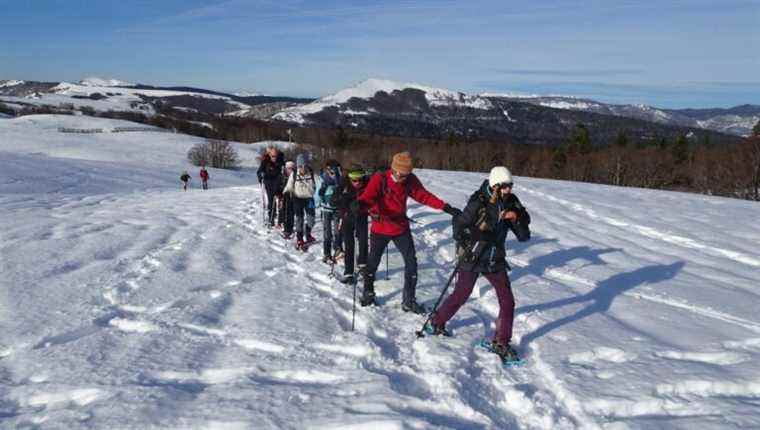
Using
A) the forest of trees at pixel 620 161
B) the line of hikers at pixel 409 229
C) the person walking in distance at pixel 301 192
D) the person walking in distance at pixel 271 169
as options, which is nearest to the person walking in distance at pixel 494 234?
the line of hikers at pixel 409 229

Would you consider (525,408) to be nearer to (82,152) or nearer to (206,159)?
(206,159)

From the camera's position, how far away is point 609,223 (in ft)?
50.4

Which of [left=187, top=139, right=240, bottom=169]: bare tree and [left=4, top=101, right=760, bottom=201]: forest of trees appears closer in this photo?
[left=4, top=101, right=760, bottom=201]: forest of trees

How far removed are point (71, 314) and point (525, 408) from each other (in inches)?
212

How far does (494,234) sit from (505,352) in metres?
1.28

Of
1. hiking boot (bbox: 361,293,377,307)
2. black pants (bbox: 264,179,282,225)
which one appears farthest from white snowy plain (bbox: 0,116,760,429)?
black pants (bbox: 264,179,282,225)

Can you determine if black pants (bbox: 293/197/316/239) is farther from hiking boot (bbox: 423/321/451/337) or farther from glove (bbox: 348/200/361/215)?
hiking boot (bbox: 423/321/451/337)

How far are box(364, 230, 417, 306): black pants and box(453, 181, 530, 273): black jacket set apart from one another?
3.91 ft

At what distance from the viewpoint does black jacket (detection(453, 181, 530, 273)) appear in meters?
5.16

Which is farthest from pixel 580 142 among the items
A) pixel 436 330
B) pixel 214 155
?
pixel 436 330

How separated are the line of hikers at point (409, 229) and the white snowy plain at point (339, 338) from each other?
403mm

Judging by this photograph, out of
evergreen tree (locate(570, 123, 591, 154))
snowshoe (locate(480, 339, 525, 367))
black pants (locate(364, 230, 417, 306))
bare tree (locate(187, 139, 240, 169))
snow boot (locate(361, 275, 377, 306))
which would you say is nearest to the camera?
snowshoe (locate(480, 339, 525, 367))

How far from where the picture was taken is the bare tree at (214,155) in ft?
208

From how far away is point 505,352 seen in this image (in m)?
5.43
